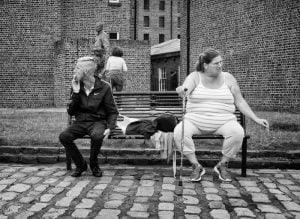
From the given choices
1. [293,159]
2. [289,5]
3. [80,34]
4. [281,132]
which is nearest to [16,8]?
[80,34]

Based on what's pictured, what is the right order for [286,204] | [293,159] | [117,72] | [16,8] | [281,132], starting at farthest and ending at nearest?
1. [16,8]
2. [117,72]
3. [281,132]
4. [293,159]
5. [286,204]

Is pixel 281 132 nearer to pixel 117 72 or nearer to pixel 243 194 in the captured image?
pixel 243 194

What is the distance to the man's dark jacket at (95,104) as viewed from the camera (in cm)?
492

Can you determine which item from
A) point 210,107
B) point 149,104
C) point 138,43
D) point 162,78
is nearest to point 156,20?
point 162,78

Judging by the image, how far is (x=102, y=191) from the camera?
4188 mm

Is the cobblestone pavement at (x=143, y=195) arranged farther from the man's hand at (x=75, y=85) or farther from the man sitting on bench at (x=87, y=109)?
the man's hand at (x=75, y=85)

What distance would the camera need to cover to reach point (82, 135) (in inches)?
197

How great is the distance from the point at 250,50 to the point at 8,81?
1156 centimetres

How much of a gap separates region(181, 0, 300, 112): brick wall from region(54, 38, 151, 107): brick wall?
335cm

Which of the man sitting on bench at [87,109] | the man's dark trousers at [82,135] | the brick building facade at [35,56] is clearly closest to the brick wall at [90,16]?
the brick building facade at [35,56]

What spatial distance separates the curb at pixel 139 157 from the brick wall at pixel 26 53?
13.9 meters

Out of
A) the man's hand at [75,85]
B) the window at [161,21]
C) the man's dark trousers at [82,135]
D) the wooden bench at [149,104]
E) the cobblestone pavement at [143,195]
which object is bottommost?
the cobblestone pavement at [143,195]

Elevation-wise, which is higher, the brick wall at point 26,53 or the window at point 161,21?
the window at point 161,21

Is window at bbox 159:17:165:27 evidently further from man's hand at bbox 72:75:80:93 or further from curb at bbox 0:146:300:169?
A: man's hand at bbox 72:75:80:93
